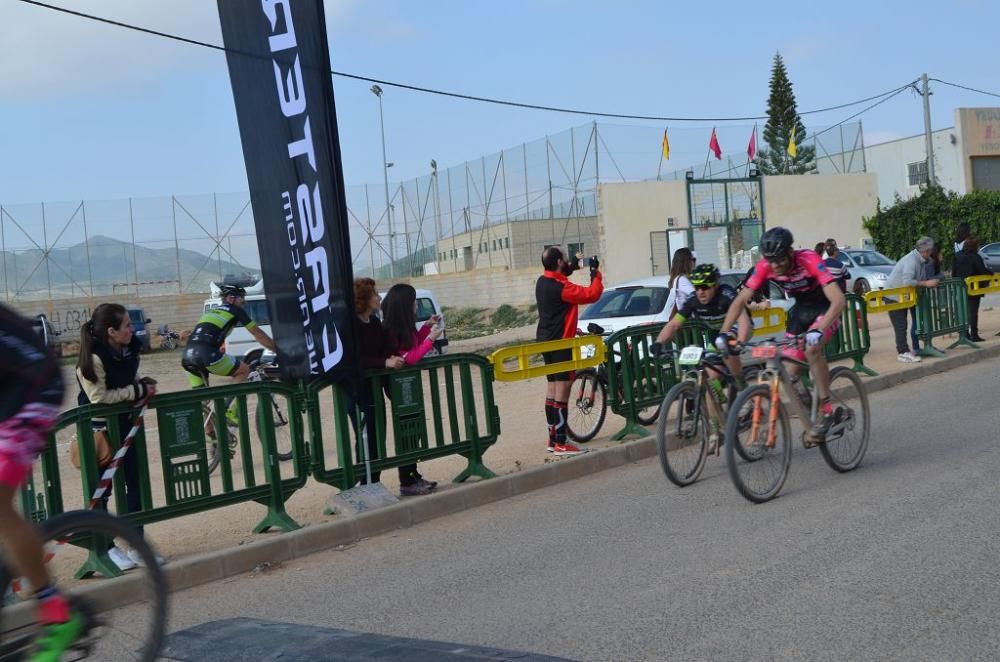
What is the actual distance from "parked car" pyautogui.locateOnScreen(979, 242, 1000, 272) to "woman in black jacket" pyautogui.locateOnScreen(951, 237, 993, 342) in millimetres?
22451

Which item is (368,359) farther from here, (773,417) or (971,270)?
(971,270)

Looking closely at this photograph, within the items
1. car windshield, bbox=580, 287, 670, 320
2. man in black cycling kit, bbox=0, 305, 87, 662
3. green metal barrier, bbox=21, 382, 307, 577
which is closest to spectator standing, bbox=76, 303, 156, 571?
green metal barrier, bbox=21, 382, 307, 577

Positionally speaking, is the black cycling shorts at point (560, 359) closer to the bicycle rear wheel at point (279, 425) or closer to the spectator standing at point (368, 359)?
the spectator standing at point (368, 359)

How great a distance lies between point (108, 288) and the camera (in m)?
52.5

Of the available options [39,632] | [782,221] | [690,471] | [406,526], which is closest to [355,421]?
[406,526]

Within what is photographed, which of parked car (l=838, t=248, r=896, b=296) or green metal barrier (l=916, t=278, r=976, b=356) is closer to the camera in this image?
green metal barrier (l=916, t=278, r=976, b=356)

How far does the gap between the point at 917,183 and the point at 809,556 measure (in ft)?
199

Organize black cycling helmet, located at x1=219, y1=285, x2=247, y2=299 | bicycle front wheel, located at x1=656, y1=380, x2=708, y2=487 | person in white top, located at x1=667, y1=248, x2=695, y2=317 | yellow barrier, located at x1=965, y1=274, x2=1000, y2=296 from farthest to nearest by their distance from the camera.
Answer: yellow barrier, located at x1=965, y1=274, x2=1000, y2=296 → person in white top, located at x1=667, y1=248, x2=695, y2=317 → black cycling helmet, located at x1=219, y1=285, x2=247, y2=299 → bicycle front wheel, located at x1=656, y1=380, x2=708, y2=487

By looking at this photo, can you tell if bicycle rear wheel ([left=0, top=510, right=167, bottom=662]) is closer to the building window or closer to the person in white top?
the person in white top

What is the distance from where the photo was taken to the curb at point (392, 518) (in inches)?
280

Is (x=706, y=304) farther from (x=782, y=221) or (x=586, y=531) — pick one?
(x=782, y=221)

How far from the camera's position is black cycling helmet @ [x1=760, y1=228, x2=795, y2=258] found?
320 inches

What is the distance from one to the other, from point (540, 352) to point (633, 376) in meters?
1.30

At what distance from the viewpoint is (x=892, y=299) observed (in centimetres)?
1562
